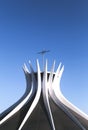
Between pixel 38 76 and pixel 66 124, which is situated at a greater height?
pixel 38 76

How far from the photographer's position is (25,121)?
40.6 m

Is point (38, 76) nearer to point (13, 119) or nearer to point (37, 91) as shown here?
point (37, 91)

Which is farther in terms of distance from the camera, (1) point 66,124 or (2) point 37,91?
(2) point 37,91

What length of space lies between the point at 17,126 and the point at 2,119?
11.2 ft

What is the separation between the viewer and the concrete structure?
39.7 m

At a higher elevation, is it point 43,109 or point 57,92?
point 57,92

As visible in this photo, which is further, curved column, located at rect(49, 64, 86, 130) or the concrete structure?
curved column, located at rect(49, 64, 86, 130)

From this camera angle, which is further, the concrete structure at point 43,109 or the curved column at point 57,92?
the curved column at point 57,92

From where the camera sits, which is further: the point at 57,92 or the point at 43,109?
the point at 57,92

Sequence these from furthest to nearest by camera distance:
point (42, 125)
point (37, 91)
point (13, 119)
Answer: point (37, 91), point (13, 119), point (42, 125)

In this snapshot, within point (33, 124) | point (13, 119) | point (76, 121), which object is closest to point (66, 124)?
point (76, 121)

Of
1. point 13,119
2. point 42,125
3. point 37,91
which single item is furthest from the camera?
point 37,91

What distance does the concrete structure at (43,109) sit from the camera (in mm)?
39656

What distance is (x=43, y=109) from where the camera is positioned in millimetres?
43188
